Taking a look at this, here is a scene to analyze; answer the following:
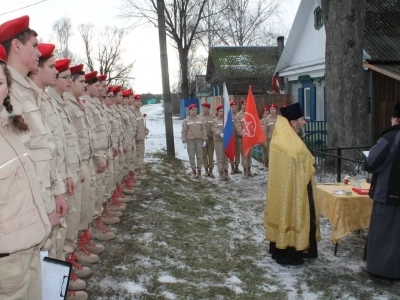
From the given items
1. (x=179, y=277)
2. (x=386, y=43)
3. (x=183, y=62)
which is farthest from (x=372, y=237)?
(x=183, y=62)

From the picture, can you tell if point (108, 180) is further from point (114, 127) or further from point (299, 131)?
point (299, 131)

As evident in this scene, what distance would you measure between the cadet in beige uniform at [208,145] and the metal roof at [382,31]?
4.73 meters

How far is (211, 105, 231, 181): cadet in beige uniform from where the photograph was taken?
36.1 ft

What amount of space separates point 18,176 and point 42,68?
1.95 m

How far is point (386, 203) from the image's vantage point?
14.7 feet

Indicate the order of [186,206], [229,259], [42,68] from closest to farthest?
[42,68] → [229,259] → [186,206]

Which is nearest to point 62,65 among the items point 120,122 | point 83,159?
point 83,159

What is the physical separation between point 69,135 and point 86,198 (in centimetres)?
85

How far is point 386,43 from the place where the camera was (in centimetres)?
1330

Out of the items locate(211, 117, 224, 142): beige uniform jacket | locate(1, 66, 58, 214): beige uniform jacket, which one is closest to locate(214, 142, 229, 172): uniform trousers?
locate(211, 117, 224, 142): beige uniform jacket

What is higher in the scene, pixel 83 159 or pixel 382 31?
pixel 382 31

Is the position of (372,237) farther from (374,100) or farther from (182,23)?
(182,23)

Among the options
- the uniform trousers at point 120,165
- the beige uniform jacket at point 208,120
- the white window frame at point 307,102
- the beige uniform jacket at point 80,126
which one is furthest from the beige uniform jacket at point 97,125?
the white window frame at point 307,102

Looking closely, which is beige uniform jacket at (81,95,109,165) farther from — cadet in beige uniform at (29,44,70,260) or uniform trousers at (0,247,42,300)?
uniform trousers at (0,247,42,300)
